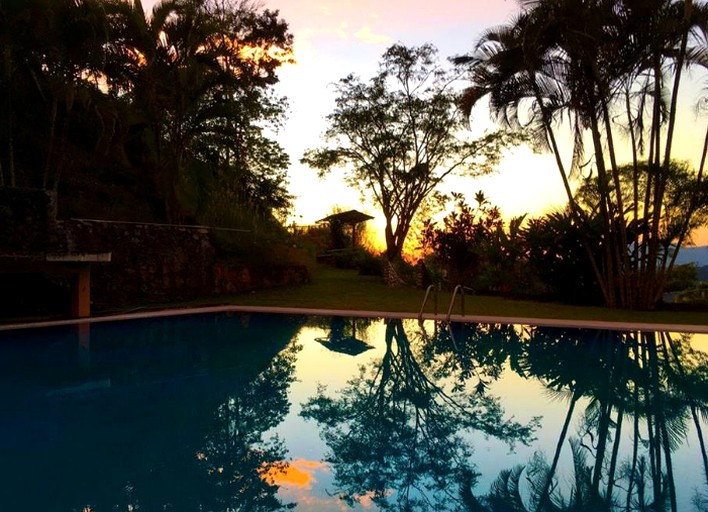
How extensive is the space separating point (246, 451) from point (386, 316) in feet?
26.4

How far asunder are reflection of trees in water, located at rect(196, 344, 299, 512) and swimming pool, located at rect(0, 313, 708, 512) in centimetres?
2

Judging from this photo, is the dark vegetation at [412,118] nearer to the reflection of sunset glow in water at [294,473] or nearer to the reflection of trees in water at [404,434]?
the reflection of trees in water at [404,434]

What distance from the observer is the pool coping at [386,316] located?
10250 mm

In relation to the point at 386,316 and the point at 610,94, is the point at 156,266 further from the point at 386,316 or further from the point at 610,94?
the point at 610,94

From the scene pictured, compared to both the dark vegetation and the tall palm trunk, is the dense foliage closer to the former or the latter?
the dark vegetation

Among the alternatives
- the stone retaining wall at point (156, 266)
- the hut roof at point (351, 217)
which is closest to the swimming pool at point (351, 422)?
the stone retaining wall at point (156, 266)

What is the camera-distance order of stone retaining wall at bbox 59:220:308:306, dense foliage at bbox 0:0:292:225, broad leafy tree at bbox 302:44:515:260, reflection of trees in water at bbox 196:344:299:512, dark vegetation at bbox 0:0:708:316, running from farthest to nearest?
broad leafy tree at bbox 302:44:515:260 → stone retaining wall at bbox 59:220:308:306 → dark vegetation at bbox 0:0:708:316 → dense foliage at bbox 0:0:292:225 → reflection of trees in water at bbox 196:344:299:512

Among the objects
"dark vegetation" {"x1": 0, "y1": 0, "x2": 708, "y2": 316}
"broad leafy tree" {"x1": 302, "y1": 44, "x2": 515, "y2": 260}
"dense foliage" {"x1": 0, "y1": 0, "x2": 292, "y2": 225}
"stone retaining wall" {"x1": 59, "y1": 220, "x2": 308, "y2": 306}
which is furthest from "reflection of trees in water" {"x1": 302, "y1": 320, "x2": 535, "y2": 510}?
"broad leafy tree" {"x1": 302, "y1": 44, "x2": 515, "y2": 260}

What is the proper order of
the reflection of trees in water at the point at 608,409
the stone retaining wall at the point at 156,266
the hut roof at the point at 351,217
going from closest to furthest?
the reflection of trees in water at the point at 608,409 < the stone retaining wall at the point at 156,266 < the hut roof at the point at 351,217

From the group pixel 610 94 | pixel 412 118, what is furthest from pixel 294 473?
pixel 412 118

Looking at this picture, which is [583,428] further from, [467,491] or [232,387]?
[232,387]

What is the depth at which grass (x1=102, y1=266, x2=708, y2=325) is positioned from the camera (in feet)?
40.3

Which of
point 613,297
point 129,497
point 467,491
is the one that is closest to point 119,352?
point 129,497

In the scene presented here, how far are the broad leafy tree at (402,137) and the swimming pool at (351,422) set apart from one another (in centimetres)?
1314
